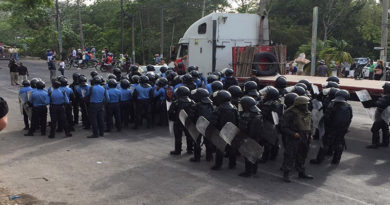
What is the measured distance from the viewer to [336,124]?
8406 mm

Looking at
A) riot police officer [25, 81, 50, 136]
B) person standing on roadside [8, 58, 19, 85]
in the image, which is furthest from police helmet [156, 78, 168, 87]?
person standing on roadside [8, 58, 19, 85]

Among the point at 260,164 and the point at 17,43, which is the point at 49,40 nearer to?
the point at 17,43

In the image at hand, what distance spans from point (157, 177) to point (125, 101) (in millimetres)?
5016

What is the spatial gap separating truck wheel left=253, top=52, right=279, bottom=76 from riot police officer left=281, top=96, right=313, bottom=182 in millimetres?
6783

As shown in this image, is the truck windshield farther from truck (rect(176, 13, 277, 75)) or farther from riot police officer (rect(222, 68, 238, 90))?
riot police officer (rect(222, 68, 238, 90))

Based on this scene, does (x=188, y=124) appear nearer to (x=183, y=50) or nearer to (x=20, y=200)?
(x=20, y=200)

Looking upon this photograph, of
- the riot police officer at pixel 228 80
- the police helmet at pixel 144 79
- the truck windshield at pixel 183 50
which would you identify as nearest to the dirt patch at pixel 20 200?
the police helmet at pixel 144 79

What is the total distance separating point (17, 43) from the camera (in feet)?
179

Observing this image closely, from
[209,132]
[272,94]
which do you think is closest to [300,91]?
[272,94]

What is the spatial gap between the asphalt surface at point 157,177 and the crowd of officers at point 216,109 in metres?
0.39

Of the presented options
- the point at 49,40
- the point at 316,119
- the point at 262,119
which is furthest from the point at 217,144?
the point at 49,40

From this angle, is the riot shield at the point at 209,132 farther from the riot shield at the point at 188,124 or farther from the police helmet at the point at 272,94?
the police helmet at the point at 272,94

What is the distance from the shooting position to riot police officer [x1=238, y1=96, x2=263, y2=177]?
7.75 meters

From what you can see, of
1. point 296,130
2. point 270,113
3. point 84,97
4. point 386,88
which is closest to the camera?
A: point 296,130
